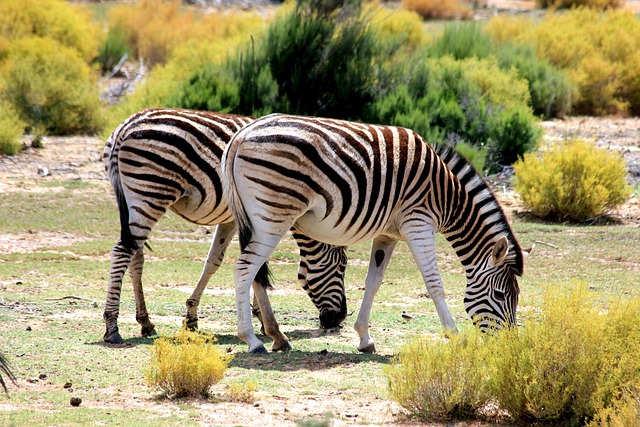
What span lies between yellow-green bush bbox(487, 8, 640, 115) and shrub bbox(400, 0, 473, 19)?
8.06 meters

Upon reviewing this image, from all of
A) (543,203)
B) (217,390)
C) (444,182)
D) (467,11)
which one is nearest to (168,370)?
(217,390)

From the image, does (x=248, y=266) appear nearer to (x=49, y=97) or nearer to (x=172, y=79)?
(x=172, y=79)

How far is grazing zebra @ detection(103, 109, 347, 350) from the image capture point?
26.4 ft

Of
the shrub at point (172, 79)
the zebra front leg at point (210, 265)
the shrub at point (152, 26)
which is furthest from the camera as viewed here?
the shrub at point (152, 26)

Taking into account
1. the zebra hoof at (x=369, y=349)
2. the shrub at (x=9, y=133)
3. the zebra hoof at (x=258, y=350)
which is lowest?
the shrub at (x=9, y=133)

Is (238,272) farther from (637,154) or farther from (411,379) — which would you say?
(637,154)

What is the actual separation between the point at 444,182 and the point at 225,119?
6.99ft

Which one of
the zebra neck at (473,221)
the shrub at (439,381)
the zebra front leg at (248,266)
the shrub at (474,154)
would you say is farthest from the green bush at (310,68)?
the shrub at (439,381)

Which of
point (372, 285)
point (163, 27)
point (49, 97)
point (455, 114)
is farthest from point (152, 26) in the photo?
point (372, 285)

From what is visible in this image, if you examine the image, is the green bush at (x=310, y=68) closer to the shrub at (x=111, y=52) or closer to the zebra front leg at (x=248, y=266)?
the zebra front leg at (x=248, y=266)

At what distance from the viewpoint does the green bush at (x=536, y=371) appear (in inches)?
230

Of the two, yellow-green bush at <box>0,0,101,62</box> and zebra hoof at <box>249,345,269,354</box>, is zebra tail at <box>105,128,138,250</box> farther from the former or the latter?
yellow-green bush at <box>0,0,101,62</box>

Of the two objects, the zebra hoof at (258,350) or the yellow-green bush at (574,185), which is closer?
the zebra hoof at (258,350)

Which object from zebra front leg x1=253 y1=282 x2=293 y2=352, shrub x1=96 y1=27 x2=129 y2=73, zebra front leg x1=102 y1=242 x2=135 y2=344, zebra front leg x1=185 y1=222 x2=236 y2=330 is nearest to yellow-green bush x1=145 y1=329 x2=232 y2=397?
zebra front leg x1=253 y1=282 x2=293 y2=352
